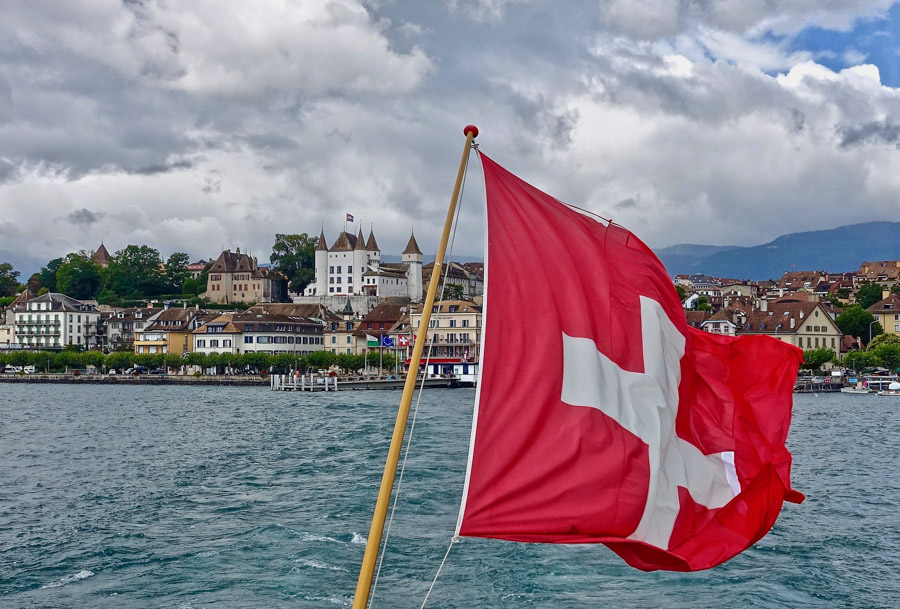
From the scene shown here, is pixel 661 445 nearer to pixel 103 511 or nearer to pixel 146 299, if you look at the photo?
pixel 103 511

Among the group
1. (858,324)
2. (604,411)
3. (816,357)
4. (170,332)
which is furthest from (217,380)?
(604,411)

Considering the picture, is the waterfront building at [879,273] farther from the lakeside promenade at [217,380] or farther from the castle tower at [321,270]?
the lakeside promenade at [217,380]

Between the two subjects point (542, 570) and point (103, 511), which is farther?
point (103, 511)

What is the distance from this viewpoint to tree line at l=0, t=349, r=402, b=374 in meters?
104

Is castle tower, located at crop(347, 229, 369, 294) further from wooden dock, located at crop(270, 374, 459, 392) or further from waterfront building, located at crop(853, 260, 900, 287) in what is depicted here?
waterfront building, located at crop(853, 260, 900, 287)

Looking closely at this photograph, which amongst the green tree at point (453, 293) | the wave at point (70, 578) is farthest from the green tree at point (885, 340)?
the wave at point (70, 578)

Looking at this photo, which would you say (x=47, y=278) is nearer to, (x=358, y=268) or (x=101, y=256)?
(x=101, y=256)

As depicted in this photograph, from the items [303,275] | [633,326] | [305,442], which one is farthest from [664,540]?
[303,275]

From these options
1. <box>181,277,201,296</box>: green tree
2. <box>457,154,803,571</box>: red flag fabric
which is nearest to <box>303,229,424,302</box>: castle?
<box>181,277,201,296</box>: green tree

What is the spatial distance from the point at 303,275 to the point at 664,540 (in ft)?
498

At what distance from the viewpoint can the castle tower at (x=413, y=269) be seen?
152625mm

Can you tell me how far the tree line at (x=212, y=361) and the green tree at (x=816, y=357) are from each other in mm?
41037

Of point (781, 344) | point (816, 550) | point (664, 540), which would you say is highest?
point (781, 344)

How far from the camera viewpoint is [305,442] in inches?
1542
